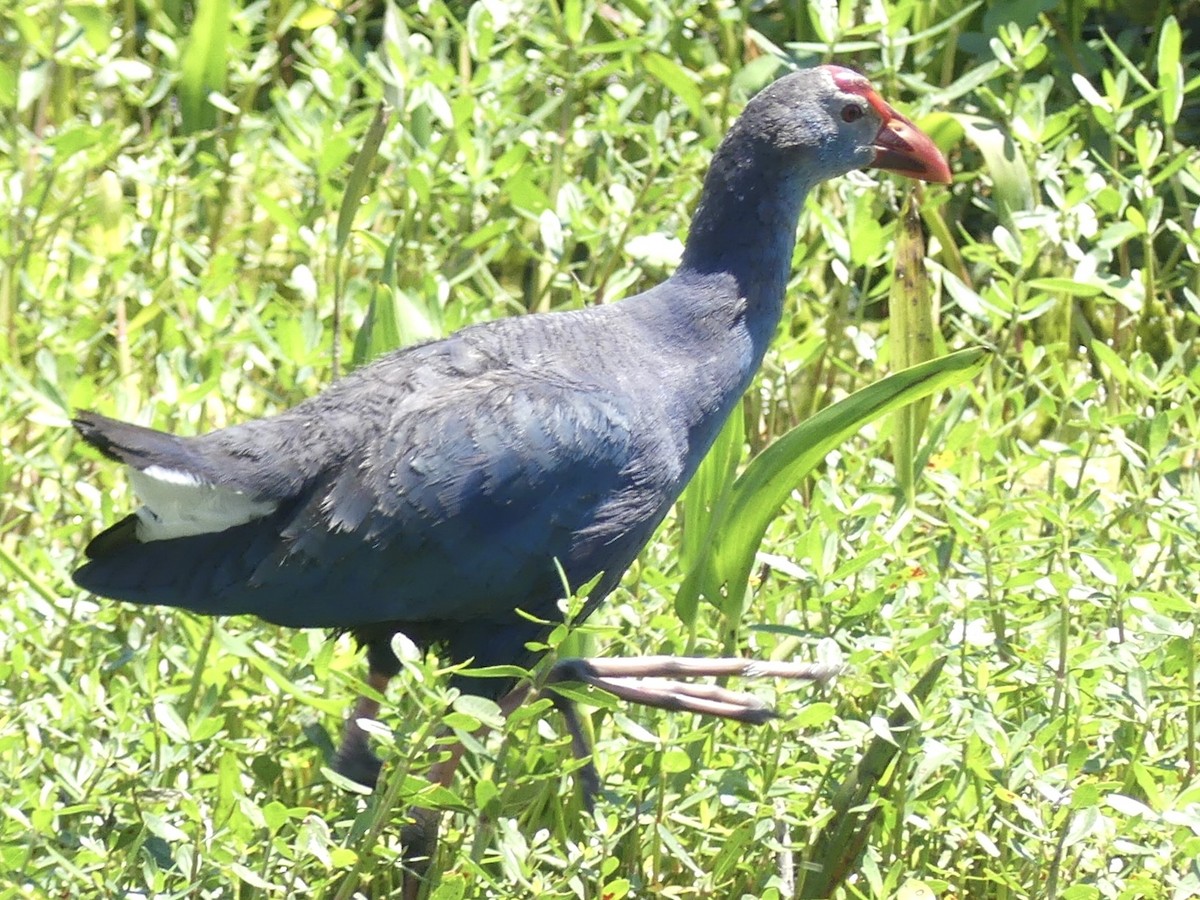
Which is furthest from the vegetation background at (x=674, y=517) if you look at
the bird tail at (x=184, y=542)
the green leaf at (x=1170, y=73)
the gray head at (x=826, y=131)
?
the gray head at (x=826, y=131)

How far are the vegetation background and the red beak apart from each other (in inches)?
7.9

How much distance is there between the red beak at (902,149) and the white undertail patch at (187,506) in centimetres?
103

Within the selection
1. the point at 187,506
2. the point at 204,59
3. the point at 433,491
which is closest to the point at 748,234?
the point at 433,491

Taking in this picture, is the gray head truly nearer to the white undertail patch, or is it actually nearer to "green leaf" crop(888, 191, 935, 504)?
"green leaf" crop(888, 191, 935, 504)

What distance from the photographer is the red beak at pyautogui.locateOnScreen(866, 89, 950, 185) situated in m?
2.50

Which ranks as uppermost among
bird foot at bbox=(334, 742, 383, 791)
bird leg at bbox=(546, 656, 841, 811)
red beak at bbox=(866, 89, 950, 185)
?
red beak at bbox=(866, 89, 950, 185)

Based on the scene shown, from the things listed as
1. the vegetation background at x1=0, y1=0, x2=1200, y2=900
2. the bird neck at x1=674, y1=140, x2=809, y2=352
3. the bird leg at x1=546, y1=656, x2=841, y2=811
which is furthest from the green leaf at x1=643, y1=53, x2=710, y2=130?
the bird leg at x1=546, y1=656, x2=841, y2=811

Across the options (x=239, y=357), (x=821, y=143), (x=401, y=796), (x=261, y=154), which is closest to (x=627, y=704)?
(x=401, y=796)

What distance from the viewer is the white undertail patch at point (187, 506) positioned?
209 cm

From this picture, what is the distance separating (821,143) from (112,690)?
1198 millimetres

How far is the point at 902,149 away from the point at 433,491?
0.91 m

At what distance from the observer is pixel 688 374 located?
229 centimetres

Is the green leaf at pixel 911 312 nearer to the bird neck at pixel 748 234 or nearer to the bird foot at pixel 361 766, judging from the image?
the bird neck at pixel 748 234

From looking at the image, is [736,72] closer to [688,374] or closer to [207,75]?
[207,75]
